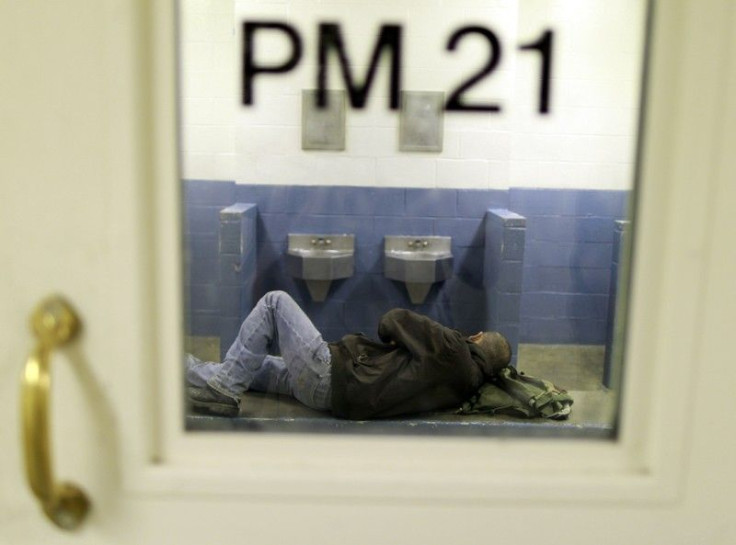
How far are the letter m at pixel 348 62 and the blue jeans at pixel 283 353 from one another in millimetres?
873

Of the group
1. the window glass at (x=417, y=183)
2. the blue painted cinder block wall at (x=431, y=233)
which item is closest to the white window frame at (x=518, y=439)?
the window glass at (x=417, y=183)

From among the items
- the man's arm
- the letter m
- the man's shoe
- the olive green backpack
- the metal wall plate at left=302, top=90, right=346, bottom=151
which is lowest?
the olive green backpack

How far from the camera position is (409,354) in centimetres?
233

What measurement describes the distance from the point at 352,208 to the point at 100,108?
2.48m

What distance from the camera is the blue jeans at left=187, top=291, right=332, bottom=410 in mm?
2035

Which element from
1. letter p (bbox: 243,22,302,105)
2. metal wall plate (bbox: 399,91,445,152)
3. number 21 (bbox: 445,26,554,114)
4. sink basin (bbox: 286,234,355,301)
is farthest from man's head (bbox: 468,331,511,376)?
letter p (bbox: 243,22,302,105)

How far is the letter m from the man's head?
3.45 feet

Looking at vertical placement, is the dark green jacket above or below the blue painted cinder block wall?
below

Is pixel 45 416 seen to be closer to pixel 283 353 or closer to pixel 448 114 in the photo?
pixel 283 353

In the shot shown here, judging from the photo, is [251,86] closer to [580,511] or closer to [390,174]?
[390,174]

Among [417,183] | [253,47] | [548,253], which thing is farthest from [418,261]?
[253,47]

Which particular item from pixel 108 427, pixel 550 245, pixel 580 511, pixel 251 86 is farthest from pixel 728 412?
pixel 550 245

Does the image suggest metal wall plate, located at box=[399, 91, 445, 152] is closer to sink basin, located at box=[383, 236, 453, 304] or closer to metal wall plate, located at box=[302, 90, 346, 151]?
metal wall plate, located at box=[302, 90, 346, 151]

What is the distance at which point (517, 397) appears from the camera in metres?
2.15
